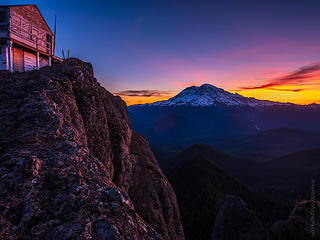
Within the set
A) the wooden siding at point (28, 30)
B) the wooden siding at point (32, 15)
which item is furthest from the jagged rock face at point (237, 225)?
the wooden siding at point (32, 15)

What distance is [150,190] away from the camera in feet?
71.3

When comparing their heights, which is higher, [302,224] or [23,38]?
[23,38]

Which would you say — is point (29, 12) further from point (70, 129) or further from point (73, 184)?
point (73, 184)

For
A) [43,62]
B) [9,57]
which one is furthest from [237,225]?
[43,62]

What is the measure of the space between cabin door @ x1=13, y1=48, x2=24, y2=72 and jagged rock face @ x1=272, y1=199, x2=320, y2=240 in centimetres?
5015

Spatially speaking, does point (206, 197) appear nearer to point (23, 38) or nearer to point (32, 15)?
point (23, 38)

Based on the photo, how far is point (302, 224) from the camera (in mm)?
26969

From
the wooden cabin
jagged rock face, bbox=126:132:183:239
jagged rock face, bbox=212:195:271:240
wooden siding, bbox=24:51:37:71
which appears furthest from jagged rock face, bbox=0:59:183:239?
jagged rock face, bbox=212:195:271:240

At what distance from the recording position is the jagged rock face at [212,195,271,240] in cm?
2503

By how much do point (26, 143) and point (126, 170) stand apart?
14.8 metres

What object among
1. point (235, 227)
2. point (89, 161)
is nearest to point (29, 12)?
point (89, 161)

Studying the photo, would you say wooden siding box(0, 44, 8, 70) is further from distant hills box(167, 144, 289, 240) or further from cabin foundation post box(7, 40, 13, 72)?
distant hills box(167, 144, 289, 240)

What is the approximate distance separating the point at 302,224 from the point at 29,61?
171 feet

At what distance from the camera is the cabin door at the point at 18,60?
2169 centimetres
